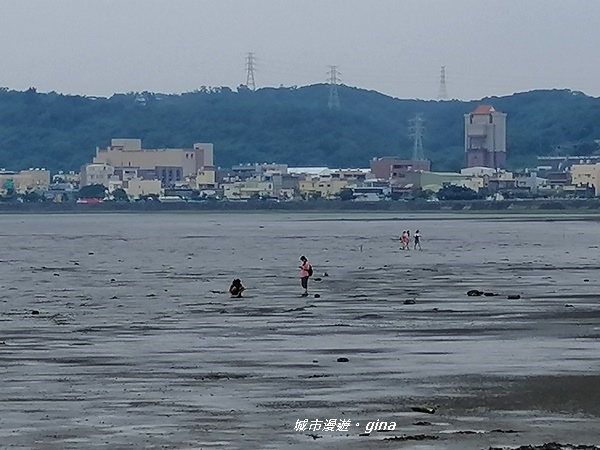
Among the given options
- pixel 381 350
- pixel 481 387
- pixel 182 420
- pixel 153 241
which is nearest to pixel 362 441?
pixel 182 420

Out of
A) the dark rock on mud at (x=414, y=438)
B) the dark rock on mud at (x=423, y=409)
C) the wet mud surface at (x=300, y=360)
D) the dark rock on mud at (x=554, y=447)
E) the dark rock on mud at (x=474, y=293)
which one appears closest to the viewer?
the dark rock on mud at (x=554, y=447)

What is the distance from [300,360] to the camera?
25.5m

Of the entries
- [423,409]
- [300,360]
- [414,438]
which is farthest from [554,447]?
[300,360]

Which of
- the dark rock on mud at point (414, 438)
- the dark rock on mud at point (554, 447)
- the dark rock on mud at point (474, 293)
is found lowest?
the dark rock on mud at point (474, 293)

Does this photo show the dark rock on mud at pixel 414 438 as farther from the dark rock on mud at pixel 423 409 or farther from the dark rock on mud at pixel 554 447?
the dark rock on mud at pixel 423 409

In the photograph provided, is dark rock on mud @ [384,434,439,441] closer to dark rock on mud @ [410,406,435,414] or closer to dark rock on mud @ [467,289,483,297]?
dark rock on mud @ [410,406,435,414]

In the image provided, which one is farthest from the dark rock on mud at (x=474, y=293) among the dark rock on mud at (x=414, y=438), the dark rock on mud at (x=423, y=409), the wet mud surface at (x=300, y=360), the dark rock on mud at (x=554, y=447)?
the dark rock on mud at (x=554, y=447)

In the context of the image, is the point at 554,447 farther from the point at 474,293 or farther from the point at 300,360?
the point at 474,293

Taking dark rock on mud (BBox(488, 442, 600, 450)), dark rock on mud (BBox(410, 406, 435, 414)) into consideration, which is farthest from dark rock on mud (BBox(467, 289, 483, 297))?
dark rock on mud (BBox(488, 442, 600, 450))

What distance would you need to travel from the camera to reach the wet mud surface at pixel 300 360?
18.2m

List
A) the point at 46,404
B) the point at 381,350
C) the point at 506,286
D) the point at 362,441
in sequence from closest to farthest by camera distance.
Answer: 1. the point at 362,441
2. the point at 46,404
3. the point at 381,350
4. the point at 506,286

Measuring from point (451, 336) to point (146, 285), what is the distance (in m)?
21.5

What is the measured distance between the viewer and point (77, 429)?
18406 mm

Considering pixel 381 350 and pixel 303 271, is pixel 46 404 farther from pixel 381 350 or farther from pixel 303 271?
pixel 303 271
